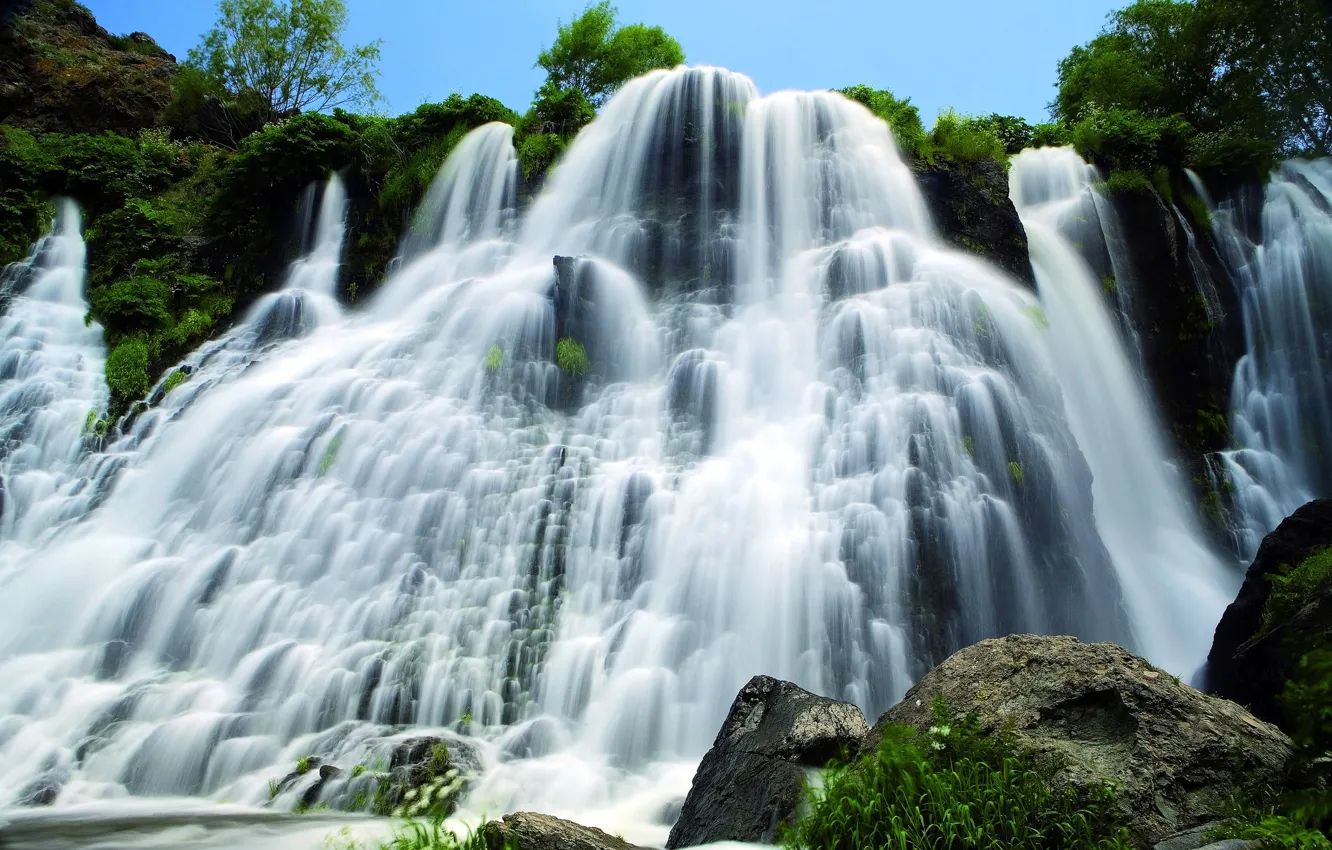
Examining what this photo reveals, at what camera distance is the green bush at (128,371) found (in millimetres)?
14727

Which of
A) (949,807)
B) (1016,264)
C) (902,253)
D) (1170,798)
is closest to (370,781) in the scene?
(949,807)

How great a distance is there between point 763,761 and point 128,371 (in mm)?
13762

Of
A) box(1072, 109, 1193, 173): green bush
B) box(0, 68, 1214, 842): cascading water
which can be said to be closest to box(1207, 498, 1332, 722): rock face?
box(0, 68, 1214, 842): cascading water

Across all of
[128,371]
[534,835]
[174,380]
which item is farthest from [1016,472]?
[128,371]

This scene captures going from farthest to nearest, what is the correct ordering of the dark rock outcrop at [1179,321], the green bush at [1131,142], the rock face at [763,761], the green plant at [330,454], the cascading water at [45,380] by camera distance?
the green bush at [1131,142]
the dark rock outcrop at [1179,321]
the cascading water at [45,380]
the green plant at [330,454]
the rock face at [763,761]

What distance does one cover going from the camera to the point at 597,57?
92.7ft

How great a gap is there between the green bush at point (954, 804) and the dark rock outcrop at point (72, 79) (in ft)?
74.8

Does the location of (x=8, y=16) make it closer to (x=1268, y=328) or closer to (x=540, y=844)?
(x=540, y=844)

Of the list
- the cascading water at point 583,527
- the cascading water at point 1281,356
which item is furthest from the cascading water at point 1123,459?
the cascading water at point 583,527

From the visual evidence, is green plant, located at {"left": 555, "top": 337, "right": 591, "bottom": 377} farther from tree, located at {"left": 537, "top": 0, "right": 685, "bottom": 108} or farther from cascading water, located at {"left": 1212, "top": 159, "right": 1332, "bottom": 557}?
tree, located at {"left": 537, "top": 0, "right": 685, "bottom": 108}

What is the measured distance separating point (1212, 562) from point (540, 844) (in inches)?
548

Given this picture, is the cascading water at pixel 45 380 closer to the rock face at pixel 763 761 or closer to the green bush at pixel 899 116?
the rock face at pixel 763 761

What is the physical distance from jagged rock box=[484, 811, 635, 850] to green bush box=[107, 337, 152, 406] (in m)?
13.0

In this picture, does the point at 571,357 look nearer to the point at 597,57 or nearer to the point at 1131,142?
the point at 1131,142
